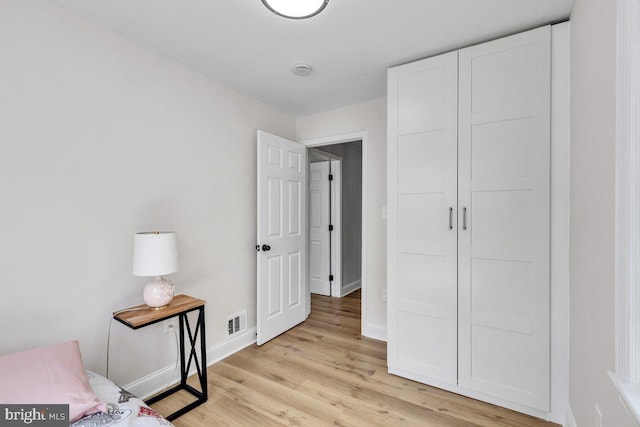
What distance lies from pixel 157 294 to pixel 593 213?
7.67 feet

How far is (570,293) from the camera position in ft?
5.69

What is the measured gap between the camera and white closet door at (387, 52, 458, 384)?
209cm

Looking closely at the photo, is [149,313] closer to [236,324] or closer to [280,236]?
[236,324]

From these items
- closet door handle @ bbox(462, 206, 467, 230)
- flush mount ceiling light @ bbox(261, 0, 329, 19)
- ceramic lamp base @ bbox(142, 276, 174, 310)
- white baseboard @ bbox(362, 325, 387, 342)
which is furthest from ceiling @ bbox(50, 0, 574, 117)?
white baseboard @ bbox(362, 325, 387, 342)

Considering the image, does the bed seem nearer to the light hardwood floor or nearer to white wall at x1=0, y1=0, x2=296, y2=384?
white wall at x1=0, y1=0, x2=296, y2=384

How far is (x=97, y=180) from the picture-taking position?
5.99 ft

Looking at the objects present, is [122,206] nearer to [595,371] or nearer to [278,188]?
[278,188]

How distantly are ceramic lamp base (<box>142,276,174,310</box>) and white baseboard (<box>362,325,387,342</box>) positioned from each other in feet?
6.45

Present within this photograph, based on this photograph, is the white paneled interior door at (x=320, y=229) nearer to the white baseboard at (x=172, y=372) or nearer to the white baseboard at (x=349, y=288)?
the white baseboard at (x=349, y=288)

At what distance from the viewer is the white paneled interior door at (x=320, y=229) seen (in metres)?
4.48

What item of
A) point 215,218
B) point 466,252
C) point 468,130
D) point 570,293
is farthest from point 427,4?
point 215,218

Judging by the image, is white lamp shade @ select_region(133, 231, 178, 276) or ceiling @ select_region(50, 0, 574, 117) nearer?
ceiling @ select_region(50, 0, 574, 117)

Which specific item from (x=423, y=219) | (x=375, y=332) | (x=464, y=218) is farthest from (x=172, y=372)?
(x=464, y=218)

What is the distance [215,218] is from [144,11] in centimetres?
149
